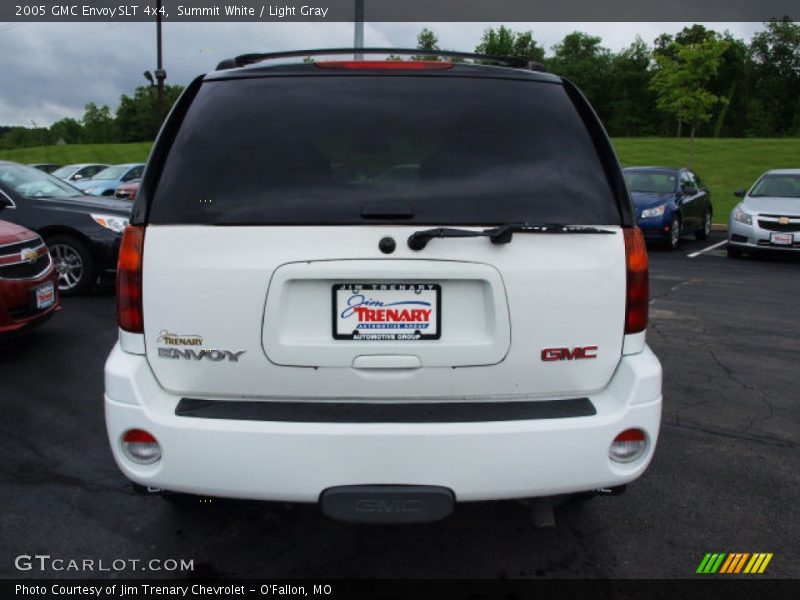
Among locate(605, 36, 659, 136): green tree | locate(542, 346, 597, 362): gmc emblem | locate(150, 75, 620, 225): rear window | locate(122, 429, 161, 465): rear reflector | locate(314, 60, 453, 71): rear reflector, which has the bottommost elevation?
locate(122, 429, 161, 465): rear reflector

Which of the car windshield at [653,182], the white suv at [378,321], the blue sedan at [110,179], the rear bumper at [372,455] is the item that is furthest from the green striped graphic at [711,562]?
the blue sedan at [110,179]

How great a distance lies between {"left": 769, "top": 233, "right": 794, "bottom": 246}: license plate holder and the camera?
472 inches

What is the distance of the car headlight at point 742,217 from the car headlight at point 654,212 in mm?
1245

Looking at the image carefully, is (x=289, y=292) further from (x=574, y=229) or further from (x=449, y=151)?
(x=574, y=229)

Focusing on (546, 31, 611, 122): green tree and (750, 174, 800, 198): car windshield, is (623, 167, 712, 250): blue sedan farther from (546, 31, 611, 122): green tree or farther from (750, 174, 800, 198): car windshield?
(546, 31, 611, 122): green tree

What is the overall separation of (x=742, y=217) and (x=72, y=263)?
410 inches

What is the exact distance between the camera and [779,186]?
13.5 m

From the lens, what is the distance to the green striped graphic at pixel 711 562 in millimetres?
2857

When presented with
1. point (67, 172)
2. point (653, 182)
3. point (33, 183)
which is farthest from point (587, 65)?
point (33, 183)

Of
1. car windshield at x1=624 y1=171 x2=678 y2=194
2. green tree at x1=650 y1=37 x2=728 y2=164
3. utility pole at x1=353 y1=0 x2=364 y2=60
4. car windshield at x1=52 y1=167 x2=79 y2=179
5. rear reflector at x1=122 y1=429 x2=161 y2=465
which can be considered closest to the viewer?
rear reflector at x1=122 y1=429 x2=161 y2=465

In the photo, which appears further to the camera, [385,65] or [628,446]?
[385,65]

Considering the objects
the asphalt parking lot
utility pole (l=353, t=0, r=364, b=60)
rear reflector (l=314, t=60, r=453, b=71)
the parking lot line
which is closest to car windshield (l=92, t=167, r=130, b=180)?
utility pole (l=353, t=0, r=364, b=60)

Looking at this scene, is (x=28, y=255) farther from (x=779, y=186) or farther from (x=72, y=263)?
(x=779, y=186)

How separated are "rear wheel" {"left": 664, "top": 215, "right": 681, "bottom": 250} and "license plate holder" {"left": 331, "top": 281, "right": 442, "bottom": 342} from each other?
40.0 ft
